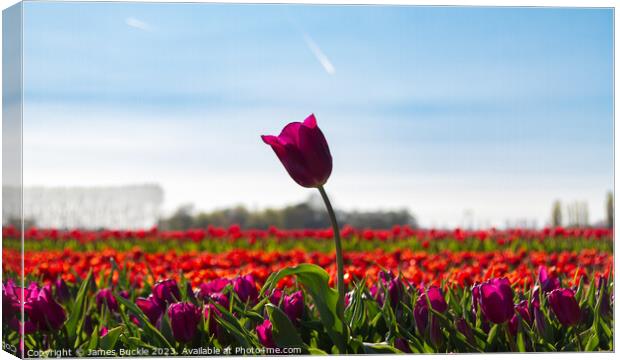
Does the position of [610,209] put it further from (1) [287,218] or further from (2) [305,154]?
(2) [305,154]

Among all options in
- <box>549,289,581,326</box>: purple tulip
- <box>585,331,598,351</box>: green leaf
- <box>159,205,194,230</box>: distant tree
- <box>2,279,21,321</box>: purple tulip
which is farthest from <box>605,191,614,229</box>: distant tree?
<box>2,279,21,321</box>: purple tulip

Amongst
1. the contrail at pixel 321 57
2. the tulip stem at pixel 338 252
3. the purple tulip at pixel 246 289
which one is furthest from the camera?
the contrail at pixel 321 57

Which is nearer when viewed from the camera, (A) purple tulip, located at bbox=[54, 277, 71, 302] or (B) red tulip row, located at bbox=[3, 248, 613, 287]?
(A) purple tulip, located at bbox=[54, 277, 71, 302]

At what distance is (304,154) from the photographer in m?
3.76

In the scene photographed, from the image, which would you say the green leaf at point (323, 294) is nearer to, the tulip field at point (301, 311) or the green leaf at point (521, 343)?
the tulip field at point (301, 311)

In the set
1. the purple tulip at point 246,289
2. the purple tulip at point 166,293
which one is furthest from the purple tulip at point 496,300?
the purple tulip at point 166,293

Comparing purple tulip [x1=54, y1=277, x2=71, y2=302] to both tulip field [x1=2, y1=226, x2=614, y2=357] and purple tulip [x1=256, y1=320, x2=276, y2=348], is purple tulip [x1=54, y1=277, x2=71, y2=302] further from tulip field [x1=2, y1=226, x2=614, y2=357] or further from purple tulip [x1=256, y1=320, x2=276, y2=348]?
purple tulip [x1=256, y1=320, x2=276, y2=348]

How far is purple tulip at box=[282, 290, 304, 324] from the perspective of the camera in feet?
13.9

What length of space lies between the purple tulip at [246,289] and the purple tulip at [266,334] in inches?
6.3

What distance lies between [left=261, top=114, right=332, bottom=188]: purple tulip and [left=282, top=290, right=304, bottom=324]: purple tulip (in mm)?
707

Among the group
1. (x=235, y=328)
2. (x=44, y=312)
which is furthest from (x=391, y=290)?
(x=44, y=312)

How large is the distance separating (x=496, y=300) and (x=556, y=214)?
1.52 m

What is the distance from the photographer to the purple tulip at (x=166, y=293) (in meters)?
4.32

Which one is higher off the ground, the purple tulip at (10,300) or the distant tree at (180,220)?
the distant tree at (180,220)
